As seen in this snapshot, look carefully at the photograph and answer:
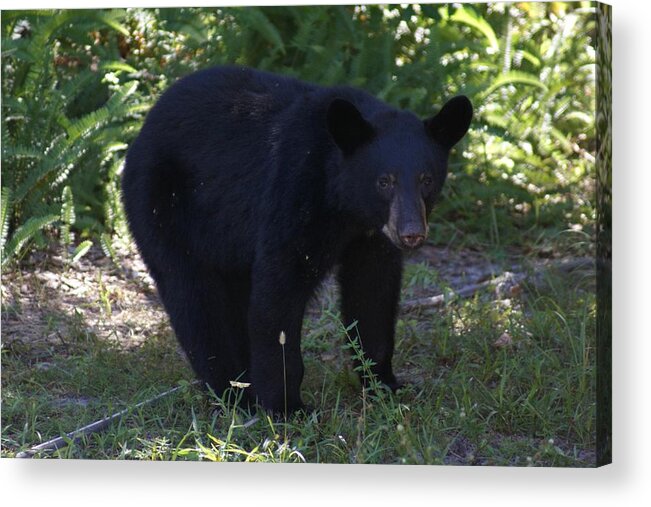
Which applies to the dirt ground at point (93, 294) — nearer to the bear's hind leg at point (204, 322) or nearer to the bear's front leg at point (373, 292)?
the bear's hind leg at point (204, 322)

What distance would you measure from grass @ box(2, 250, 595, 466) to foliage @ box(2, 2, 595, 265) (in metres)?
1.08

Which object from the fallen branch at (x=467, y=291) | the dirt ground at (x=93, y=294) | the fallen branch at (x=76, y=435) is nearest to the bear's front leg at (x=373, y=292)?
the fallen branch at (x=467, y=291)

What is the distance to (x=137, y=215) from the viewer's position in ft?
21.8

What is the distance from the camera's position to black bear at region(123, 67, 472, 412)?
5.91 metres

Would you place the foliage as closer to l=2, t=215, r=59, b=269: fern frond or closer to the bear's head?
l=2, t=215, r=59, b=269: fern frond

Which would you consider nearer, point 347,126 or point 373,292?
point 347,126

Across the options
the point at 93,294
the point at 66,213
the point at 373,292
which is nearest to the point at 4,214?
the point at 66,213

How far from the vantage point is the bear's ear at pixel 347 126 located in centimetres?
577

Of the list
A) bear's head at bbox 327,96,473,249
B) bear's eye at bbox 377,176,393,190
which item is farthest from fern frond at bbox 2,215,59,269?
bear's eye at bbox 377,176,393,190

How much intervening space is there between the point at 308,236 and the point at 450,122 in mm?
920

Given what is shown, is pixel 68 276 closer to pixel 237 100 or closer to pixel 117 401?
pixel 117 401

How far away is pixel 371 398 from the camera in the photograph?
628 cm

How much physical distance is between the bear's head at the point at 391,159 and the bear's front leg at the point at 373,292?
0.96 ft

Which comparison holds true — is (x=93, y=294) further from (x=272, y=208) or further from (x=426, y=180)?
(x=426, y=180)
